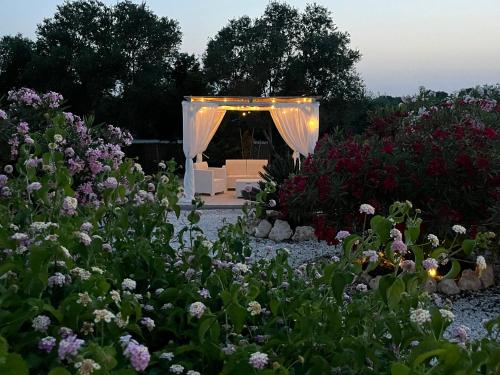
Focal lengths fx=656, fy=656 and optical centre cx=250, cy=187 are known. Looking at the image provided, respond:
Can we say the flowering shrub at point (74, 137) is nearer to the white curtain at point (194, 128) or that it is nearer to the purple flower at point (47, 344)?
the purple flower at point (47, 344)

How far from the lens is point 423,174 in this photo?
6.15 metres

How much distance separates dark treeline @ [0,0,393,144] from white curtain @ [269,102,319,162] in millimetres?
5949

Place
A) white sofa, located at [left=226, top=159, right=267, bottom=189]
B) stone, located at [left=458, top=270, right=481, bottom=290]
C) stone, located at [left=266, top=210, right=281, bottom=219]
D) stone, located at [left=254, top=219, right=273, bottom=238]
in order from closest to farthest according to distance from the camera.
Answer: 1. stone, located at [left=458, top=270, right=481, bottom=290]
2. stone, located at [left=254, top=219, right=273, bottom=238]
3. stone, located at [left=266, top=210, right=281, bottom=219]
4. white sofa, located at [left=226, top=159, right=267, bottom=189]

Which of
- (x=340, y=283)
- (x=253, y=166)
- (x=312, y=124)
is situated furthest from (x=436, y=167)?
(x=253, y=166)

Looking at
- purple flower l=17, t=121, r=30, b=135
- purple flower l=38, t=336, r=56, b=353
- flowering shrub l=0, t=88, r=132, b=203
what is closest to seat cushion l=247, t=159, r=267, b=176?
flowering shrub l=0, t=88, r=132, b=203

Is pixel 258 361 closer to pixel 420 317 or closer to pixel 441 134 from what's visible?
pixel 420 317

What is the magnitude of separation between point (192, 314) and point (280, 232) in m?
7.28

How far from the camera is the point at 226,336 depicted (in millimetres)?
1741

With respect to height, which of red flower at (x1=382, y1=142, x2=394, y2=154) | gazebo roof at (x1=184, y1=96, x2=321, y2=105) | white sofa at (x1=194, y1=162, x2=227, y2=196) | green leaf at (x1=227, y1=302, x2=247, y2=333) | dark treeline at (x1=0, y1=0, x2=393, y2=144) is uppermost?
dark treeline at (x1=0, y1=0, x2=393, y2=144)

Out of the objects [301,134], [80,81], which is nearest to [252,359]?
[301,134]

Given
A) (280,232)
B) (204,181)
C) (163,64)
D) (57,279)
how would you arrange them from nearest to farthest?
(57,279), (280,232), (204,181), (163,64)

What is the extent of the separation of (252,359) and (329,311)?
0.51 meters

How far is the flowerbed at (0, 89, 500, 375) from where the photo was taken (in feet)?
4.47

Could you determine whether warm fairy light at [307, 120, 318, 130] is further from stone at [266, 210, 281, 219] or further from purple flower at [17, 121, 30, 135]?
purple flower at [17, 121, 30, 135]
